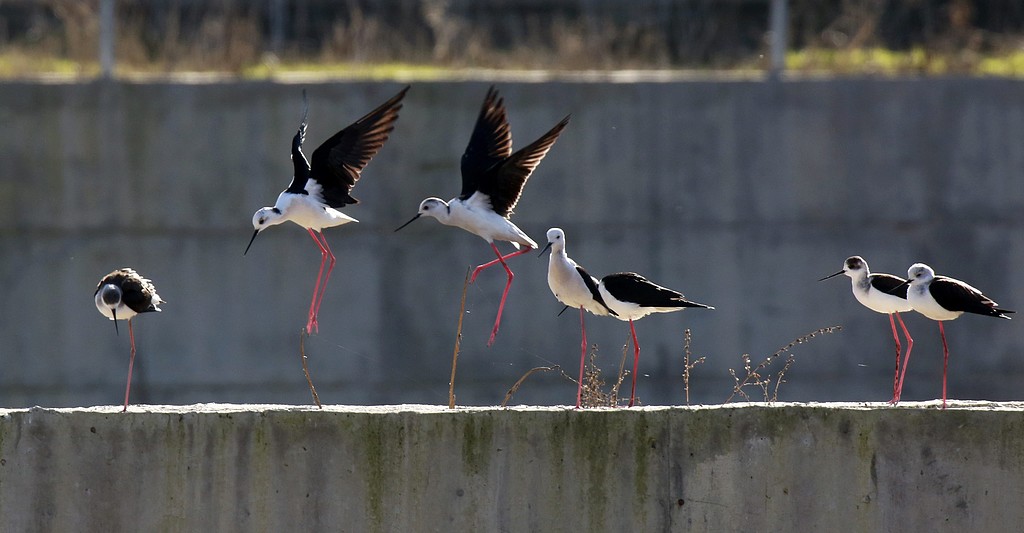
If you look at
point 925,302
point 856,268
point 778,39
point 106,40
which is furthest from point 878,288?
point 106,40

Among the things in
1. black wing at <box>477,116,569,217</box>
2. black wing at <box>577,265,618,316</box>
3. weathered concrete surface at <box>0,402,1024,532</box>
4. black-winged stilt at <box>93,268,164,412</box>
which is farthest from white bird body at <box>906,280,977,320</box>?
black-winged stilt at <box>93,268,164,412</box>

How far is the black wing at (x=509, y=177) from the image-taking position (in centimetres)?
656

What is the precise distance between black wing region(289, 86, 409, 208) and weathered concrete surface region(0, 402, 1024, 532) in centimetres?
155

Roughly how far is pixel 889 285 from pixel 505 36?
8248mm

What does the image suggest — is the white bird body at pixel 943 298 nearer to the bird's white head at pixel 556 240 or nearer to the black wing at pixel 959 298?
the black wing at pixel 959 298

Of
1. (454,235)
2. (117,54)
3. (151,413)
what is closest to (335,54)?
(117,54)

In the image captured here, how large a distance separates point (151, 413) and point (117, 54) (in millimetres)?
7224

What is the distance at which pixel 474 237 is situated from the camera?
412 inches

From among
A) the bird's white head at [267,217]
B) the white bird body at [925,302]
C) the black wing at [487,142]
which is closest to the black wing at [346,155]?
the bird's white head at [267,217]

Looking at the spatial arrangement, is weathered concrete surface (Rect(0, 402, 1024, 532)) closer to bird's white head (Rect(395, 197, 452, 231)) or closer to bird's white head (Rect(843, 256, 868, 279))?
bird's white head (Rect(843, 256, 868, 279))

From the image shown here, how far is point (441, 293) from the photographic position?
34.6 ft

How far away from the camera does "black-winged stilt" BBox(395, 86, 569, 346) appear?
6.48m

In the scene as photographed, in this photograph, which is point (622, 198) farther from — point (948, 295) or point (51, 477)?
point (51, 477)

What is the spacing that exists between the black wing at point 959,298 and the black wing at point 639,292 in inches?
38.5
